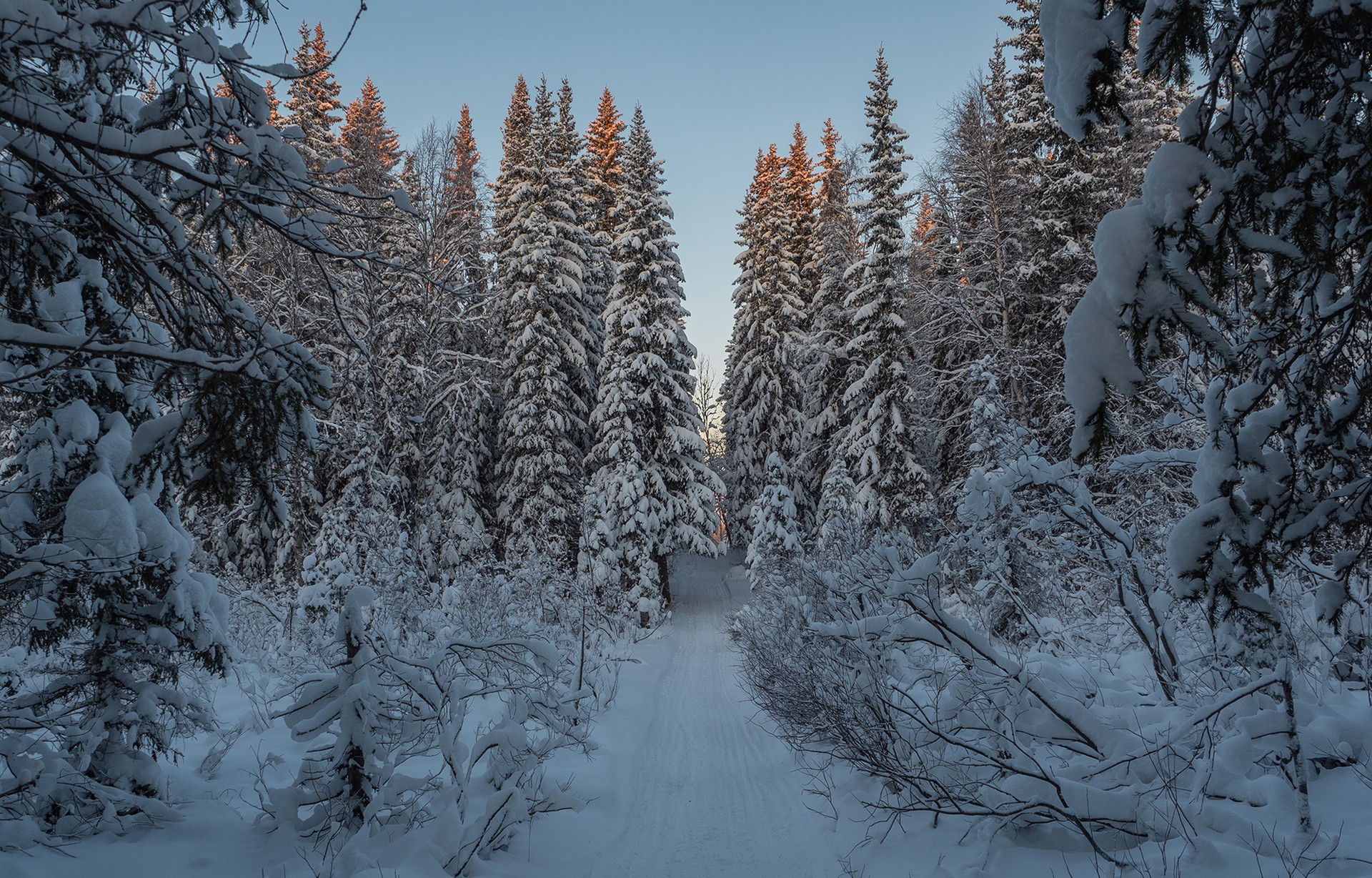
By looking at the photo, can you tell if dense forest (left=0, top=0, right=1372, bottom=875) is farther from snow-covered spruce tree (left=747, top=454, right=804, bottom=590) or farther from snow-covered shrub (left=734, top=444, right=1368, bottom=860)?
snow-covered spruce tree (left=747, top=454, right=804, bottom=590)

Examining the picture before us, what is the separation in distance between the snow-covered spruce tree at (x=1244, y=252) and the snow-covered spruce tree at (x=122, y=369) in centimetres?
350

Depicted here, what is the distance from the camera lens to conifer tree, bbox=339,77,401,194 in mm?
17688

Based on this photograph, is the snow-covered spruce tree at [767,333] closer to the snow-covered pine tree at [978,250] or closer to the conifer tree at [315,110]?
the snow-covered pine tree at [978,250]

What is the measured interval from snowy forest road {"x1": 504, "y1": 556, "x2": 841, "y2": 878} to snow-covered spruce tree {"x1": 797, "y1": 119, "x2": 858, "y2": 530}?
1254 cm

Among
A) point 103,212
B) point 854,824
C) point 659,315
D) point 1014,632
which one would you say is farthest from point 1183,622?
point 659,315

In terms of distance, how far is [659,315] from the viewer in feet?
70.5

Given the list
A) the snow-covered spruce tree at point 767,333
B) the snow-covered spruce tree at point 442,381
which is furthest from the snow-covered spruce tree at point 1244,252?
the snow-covered spruce tree at point 767,333

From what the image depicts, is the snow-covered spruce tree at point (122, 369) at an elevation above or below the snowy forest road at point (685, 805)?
above

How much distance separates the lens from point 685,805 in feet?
22.0

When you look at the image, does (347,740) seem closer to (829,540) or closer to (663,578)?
(829,540)

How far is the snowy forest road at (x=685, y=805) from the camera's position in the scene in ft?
17.3

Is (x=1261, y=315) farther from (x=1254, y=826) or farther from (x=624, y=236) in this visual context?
(x=624, y=236)

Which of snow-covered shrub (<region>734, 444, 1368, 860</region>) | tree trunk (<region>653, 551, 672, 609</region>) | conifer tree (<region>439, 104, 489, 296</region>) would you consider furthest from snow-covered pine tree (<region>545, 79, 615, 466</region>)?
snow-covered shrub (<region>734, 444, 1368, 860</region>)

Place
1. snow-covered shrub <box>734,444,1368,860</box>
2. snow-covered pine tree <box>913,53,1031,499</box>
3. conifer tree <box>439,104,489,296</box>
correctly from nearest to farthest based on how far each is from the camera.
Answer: snow-covered shrub <box>734,444,1368,860</box> → snow-covered pine tree <box>913,53,1031,499</box> → conifer tree <box>439,104,489,296</box>
